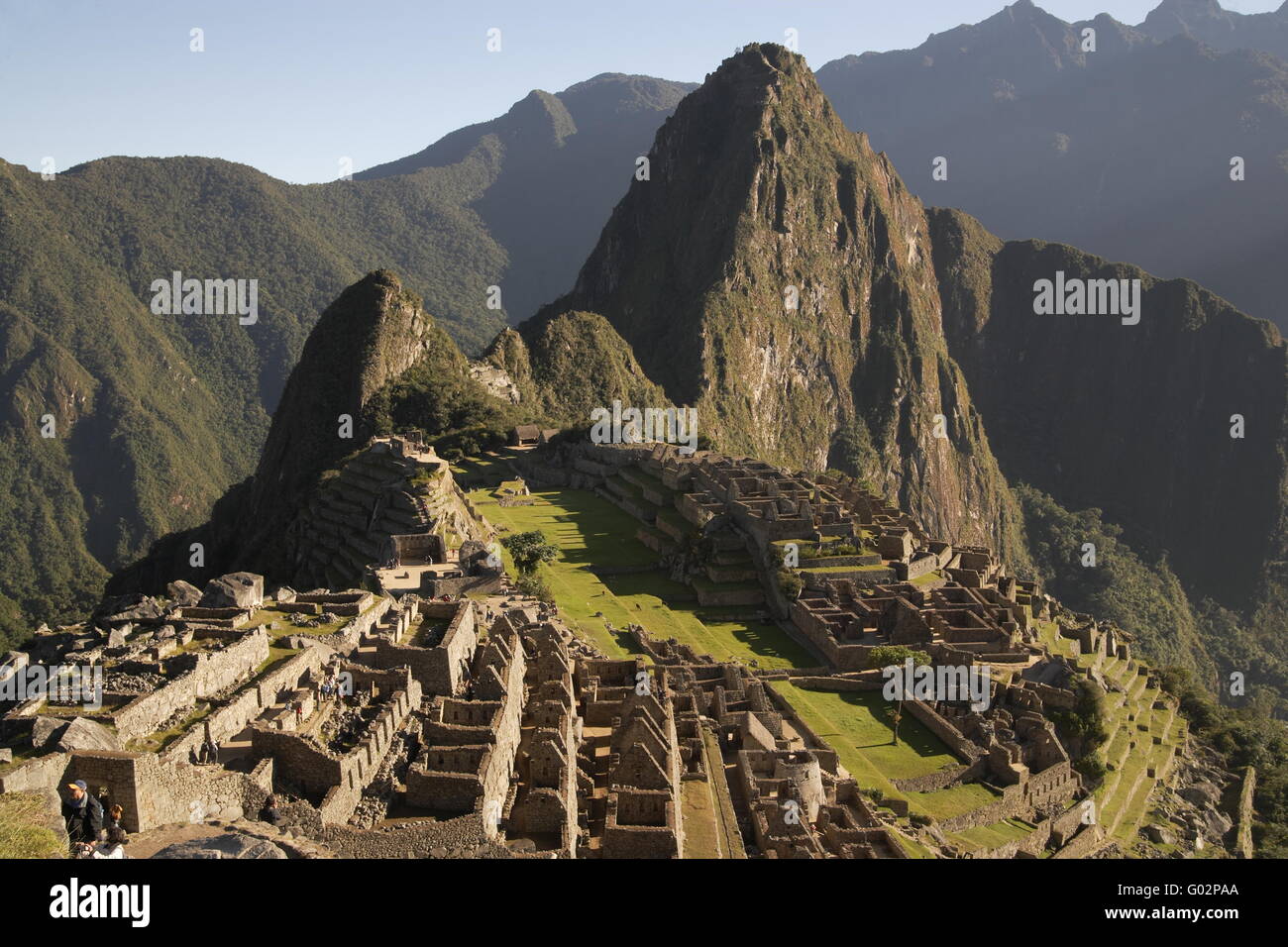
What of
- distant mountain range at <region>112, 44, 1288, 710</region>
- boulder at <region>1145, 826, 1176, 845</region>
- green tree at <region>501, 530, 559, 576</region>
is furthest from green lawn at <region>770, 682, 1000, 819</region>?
distant mountain range at <region>112, 44, 1288, 710</region>

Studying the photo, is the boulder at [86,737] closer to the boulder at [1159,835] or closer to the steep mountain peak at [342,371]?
the boulder at [1159,835]

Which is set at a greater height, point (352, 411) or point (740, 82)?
point (740, 82)

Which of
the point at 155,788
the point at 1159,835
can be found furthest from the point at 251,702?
the point at 1159,835

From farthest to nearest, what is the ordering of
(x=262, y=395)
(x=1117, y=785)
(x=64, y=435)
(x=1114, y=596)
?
(x=262, y=395) → (x=1114, y=596) → (x=64, y=435) → (x=1117, y=785)

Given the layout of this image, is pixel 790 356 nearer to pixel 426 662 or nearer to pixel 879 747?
pixel 879 747

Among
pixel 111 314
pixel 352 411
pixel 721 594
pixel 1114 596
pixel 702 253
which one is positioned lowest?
pixel 1114 596

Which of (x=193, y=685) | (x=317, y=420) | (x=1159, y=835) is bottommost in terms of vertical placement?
(x=1159, y=835)
